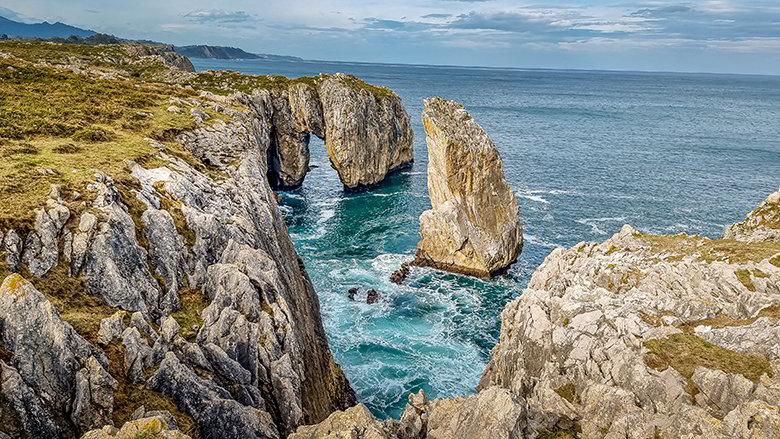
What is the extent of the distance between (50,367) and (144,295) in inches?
216

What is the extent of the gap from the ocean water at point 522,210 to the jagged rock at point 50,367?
72.4ft

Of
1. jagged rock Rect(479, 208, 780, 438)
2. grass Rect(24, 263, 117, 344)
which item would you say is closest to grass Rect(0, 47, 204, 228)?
grass Rect(24, 263, 117, 344)

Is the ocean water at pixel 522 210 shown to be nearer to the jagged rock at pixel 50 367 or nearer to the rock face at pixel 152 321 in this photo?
the rock face at pixel 152 321

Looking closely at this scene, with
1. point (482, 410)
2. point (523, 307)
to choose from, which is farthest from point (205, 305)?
point (523, 307)

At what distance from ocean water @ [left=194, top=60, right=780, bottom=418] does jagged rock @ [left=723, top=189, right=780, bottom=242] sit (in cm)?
1986

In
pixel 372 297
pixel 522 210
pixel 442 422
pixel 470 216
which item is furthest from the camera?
pixel 522 210

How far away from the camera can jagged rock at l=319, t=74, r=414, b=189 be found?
287 ft

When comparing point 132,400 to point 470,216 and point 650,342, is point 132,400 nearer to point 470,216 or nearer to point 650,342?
point 650,342

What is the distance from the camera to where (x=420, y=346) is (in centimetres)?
4356

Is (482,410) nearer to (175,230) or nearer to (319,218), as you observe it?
(175,230)

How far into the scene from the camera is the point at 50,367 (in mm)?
14984

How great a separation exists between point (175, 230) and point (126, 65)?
8674 cm

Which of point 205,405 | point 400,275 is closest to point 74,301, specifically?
point 205,405

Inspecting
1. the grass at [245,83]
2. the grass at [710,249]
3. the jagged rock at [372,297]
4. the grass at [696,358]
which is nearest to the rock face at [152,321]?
the grass at [696,358]
